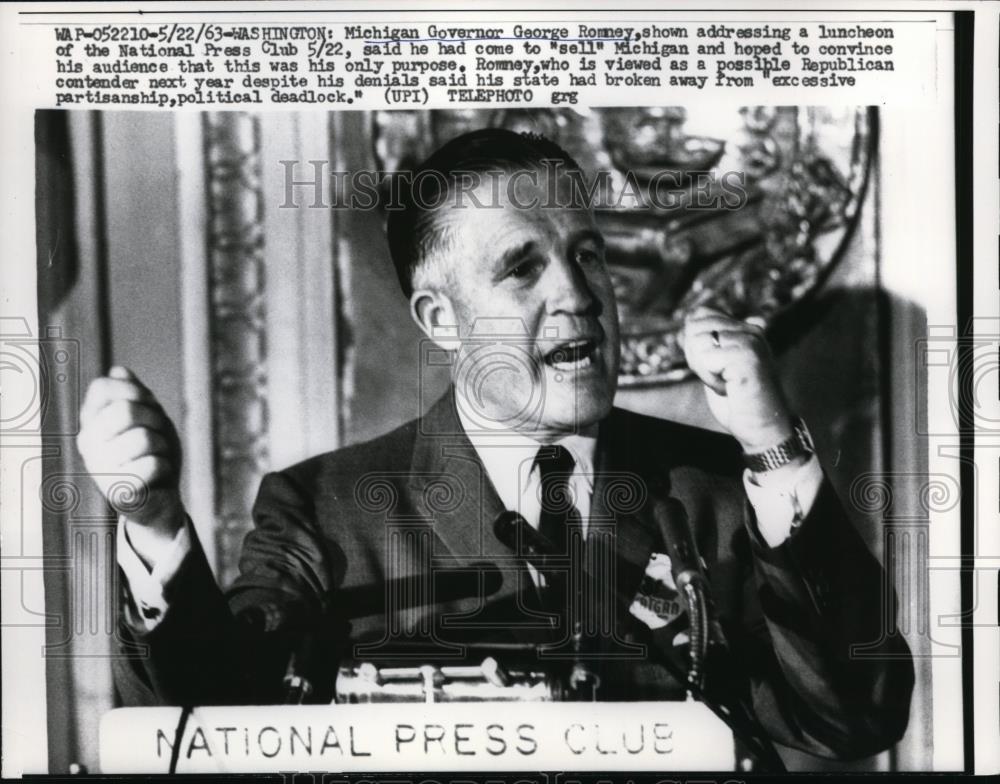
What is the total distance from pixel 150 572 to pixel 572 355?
1.25 metres

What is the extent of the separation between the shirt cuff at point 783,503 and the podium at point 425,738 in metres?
0.50

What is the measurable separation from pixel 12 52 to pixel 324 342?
1126 mm

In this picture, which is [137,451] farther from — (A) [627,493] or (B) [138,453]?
(A) [627,493]

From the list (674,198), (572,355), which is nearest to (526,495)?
(572,355)

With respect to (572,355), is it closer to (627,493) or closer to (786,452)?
(627,493)

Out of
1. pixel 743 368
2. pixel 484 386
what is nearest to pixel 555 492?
pixel 484 386

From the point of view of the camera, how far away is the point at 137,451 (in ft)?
9.63

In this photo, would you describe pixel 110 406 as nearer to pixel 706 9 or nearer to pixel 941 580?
pixel 706 9

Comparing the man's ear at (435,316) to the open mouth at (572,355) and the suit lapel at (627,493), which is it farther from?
the suit lapel at (627,493)

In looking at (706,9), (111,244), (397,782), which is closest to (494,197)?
(706,9)

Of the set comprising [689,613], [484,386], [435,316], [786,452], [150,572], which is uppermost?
[435,316]

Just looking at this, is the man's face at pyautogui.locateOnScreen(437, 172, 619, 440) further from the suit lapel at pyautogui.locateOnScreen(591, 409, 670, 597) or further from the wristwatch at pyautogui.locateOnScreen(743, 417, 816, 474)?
the wristwatch at pyautogui.locateOnScreen(743, 417, 816, 474)

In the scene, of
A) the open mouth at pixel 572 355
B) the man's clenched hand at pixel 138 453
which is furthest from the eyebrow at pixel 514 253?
the man's clenched hand at pixel 138 453

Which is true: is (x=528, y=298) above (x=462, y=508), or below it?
above
